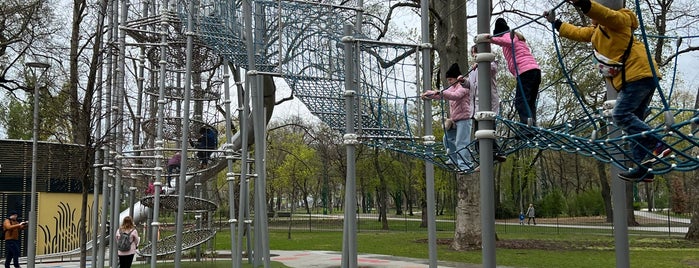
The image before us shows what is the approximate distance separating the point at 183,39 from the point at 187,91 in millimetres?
2397

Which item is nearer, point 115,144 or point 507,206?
point 115,144

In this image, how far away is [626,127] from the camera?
4156 mm

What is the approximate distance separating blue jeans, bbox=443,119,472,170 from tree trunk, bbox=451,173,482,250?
35.5 ft

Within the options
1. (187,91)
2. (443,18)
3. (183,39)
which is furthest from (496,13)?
(187,91)

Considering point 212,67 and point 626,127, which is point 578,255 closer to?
point 212,67

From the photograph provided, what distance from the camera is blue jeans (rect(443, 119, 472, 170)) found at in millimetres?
7051

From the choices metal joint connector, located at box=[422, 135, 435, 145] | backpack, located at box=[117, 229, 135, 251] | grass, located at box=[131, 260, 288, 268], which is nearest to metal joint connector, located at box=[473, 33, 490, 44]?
metal joint connector, located at box=[422, 135, 435, 145]

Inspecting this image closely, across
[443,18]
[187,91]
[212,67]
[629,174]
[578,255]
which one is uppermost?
[443,18]

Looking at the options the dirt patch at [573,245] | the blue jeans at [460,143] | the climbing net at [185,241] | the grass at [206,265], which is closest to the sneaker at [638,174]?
the blue jeans at [460,143]

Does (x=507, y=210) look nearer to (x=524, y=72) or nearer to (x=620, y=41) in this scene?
(x=524, y=72)

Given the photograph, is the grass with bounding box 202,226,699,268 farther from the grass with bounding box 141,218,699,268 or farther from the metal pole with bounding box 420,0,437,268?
the metal pole with bounding box 420,0,437,268

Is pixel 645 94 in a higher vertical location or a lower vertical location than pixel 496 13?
lower

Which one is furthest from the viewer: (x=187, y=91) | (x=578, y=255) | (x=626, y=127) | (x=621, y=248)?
(x=578, y=255)

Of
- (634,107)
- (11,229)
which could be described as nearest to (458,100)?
(634,107)
